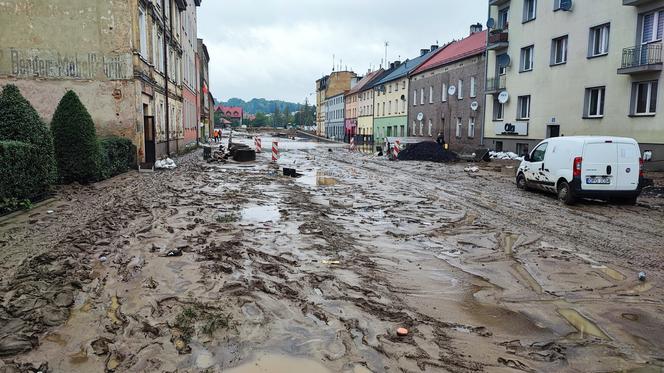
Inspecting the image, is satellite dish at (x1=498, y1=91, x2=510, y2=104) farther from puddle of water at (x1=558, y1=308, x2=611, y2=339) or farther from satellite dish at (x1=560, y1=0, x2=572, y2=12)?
puddle of water at (x1=558, y1=308, x2=611, y2=339)

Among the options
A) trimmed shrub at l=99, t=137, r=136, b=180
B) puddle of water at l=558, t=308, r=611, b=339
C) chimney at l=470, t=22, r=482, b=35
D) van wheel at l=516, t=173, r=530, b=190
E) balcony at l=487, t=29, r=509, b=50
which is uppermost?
chimney at l=470, t=22, r=482, b=35

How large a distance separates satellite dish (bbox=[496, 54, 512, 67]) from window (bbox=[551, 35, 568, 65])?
424 centimetres

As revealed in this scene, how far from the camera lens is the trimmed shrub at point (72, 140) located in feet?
46.9

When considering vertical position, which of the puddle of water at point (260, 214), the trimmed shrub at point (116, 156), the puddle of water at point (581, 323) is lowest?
the puddle of water at point (581, 323)

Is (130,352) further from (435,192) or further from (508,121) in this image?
(508,121)

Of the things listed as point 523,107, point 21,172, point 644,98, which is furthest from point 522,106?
point 21,172

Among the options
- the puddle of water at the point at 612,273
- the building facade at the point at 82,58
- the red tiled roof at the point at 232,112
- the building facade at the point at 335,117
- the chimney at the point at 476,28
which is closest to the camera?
the puddle of water at the point at 612,273

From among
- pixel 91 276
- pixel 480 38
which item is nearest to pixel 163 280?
pixel 91 276

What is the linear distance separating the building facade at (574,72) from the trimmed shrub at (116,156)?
20853mm

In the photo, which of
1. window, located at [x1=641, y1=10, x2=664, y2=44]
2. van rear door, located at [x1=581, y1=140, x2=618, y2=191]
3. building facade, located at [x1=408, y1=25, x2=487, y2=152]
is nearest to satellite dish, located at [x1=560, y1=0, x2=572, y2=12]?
window, located at [x1=641, y1=10, x2=664, y2=44]

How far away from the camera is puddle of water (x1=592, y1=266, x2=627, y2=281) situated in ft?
20.4

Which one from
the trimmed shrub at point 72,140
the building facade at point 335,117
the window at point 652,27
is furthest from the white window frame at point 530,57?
the building facade at point 335,117

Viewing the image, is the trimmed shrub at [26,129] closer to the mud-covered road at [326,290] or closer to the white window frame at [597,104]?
the mud-covered road at [326,290]

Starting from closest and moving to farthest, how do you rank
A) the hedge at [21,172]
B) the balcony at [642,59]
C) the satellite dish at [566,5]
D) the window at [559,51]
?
the hedge at [21,172] < the balcony at [642,59] < the satellite dish at [566,5] < the window at [559,51]
